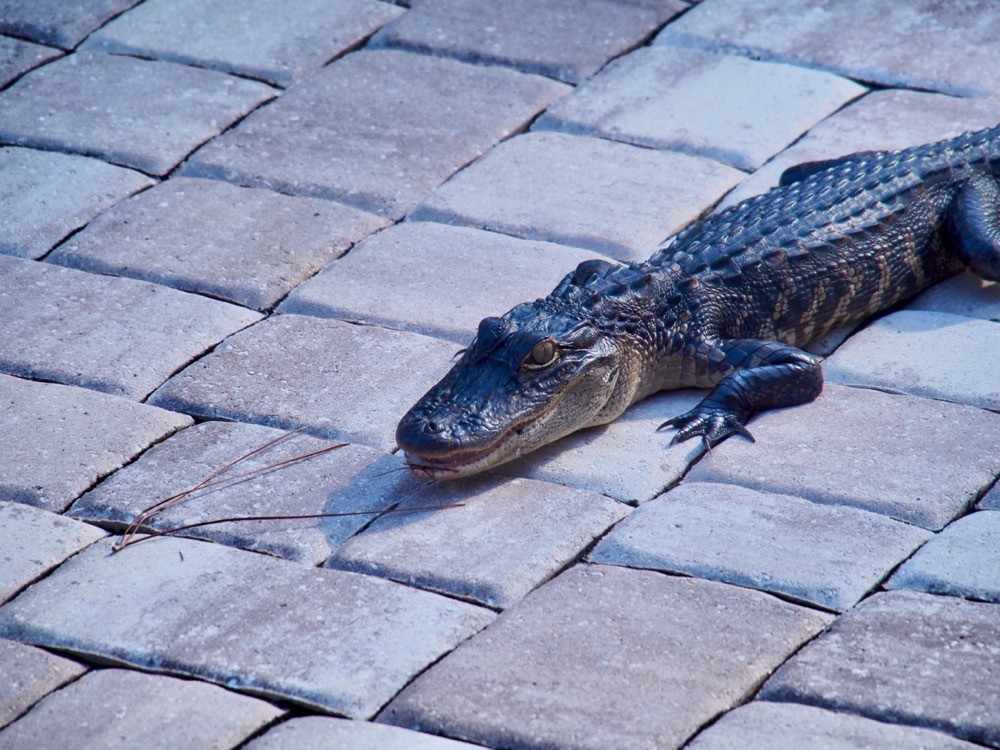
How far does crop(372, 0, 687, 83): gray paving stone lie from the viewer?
6.95m

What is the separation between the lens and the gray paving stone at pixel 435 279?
500cm

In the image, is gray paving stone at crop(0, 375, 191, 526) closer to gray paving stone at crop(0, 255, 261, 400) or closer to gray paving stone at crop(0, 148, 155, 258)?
gray paving stone at crop(0, 255, 261, 400)

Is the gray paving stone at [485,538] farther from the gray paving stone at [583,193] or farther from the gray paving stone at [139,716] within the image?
the gray paving stone at [583,193]

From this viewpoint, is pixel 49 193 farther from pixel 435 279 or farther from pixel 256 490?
pixel 256 490

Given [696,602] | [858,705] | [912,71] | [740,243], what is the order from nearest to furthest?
[858,705]
[696,602]
[740,243]
[912,71]

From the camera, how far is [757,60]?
6855 millimetres

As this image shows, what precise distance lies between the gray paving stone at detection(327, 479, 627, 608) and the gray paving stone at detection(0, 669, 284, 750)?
0.62 meters

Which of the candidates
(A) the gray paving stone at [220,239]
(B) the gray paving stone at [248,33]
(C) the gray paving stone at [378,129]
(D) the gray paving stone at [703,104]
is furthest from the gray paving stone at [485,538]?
(B) the gray paving stone at [248,33]

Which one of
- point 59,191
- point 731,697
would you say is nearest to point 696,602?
A: point 731,697

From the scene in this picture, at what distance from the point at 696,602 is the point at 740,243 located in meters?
1.82

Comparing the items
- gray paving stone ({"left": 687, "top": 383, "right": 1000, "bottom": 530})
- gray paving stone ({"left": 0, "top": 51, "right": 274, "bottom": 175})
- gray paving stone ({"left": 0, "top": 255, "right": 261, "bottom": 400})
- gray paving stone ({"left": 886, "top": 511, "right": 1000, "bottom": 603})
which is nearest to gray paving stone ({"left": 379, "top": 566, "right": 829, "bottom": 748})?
gray paving stone ({"left": 886, "top": 511, "right": 1000, "bottom": 603})

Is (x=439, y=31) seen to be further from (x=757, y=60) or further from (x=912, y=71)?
(x=912, y=71)

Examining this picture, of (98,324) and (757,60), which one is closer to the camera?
(98,324)

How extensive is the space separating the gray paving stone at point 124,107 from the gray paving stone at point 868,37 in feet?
7.85
